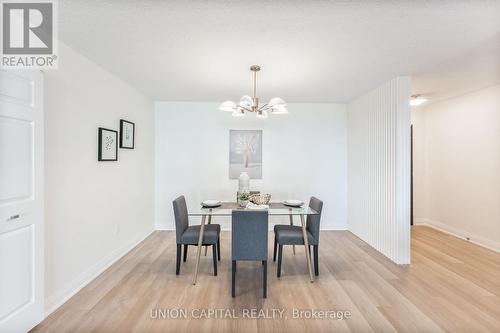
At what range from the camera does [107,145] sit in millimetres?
2922

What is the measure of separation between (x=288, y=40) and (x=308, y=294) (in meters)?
2.40

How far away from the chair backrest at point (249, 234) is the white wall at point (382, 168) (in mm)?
1904

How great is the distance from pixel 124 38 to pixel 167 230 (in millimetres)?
3320

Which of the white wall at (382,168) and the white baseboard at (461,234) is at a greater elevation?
the white wall at (382,168)

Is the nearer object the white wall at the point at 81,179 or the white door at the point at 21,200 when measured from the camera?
the white door at the point at 21,200

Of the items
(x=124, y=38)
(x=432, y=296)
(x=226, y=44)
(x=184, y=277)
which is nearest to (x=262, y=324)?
(x=184, y=277)

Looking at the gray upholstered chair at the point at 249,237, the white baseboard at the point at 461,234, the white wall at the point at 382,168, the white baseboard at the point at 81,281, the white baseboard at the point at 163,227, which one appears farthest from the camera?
the white baseboard at the point at 163,227

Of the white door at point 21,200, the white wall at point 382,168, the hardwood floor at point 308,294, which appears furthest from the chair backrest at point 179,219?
the white wall at point 382,168

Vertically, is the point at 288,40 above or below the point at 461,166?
above

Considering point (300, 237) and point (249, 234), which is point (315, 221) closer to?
point (300, 237)

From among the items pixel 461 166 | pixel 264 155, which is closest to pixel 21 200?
pixel 264 155

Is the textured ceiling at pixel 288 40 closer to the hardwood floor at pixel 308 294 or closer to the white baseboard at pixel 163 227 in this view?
the hardwood floor at pixel 308 294

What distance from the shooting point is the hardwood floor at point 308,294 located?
193 centimetres

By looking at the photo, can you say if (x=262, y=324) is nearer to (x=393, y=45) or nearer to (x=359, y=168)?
(x=393, y=45)
